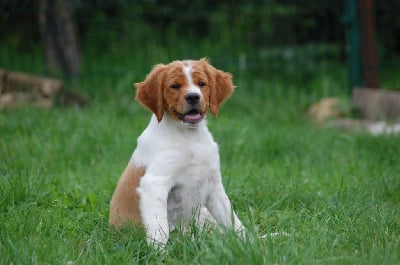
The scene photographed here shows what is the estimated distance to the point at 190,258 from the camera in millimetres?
3551

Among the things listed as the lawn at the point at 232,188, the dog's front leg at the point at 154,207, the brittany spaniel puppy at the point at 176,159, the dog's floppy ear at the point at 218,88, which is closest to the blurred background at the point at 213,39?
the lawn at the point at 232,188

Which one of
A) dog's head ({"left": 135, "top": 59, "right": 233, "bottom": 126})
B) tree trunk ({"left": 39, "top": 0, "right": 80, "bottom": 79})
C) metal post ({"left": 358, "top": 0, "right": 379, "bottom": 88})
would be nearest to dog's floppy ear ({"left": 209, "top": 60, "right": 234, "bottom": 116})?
dog's head ({"left": 135, "top": 59, "right": 233, "bottom": 126})

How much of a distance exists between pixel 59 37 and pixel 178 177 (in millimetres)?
6850

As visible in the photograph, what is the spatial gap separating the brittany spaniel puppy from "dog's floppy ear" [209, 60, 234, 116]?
0.7 inches

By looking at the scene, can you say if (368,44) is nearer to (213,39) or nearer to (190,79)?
(213,39)

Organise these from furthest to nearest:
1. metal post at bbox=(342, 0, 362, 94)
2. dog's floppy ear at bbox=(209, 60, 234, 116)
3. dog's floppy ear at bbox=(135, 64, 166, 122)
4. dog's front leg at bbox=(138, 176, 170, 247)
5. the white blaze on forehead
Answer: metal post at bbox=(342, 0, 362, 94) → dog's floppy ear at bbox=(209, 60, 234, 116) → dog's floppy ear at bbox=(135, 64, 166, 122) → the white blaze on forehead → dog's front leg at bbox=(138, 176, 170, 247)

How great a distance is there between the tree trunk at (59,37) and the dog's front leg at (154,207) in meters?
6.48

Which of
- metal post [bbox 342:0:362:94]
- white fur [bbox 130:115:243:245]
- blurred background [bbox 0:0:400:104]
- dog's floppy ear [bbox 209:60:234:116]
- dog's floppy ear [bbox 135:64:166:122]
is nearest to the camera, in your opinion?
white fur [bbox 130:115:243:245]

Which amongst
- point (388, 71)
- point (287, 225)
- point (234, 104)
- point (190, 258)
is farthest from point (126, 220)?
point (388, 71)

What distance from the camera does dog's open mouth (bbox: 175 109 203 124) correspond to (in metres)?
4.10

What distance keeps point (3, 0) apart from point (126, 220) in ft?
23.4

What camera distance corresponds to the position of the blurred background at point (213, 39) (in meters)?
10.1

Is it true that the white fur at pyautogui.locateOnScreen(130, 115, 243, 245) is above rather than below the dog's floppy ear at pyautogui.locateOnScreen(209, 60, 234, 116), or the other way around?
below

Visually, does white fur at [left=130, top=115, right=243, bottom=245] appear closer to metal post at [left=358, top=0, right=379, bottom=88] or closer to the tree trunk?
metal post at [left=358, top=0, right=379, bottom=88]
